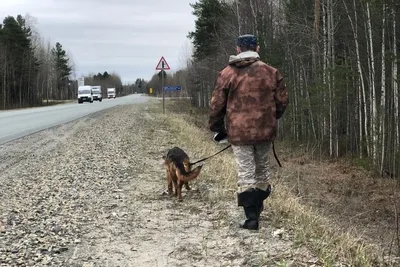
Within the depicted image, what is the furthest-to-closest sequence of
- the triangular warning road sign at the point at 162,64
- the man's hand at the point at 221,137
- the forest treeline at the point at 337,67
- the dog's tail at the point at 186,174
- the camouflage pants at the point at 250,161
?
1. the triangular warning road sign at the point at 162,64
2. the forest treeline at the point at 337,67
3. the dog's tail at the point at 186,174
4. the man's hand at the point at 221,137
5. the camouflage pants at the point at 250,161

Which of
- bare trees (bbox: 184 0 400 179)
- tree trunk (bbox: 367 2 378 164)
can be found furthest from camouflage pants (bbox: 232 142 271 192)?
tree trunk (bbox: 367 2 378 164)

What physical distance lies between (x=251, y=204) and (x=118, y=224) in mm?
1688

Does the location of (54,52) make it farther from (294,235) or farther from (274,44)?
(294,235)

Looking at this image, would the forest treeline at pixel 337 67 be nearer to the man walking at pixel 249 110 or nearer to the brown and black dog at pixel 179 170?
the brown and black dog at pixel 179 170

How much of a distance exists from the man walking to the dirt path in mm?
556

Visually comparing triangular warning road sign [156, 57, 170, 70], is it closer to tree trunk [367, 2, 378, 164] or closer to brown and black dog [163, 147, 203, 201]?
tree trunk [367, 2, 378, 164]

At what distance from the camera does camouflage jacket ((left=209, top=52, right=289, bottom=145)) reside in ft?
16.7

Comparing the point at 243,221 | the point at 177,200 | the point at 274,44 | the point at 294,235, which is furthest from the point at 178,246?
the point at 274,44

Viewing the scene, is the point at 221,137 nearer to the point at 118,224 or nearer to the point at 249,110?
the point at 249,110

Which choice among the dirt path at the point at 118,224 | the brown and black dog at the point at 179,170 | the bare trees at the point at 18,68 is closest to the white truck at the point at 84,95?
the bare trees at the point at 18,68

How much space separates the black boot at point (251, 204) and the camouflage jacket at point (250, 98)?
59cm

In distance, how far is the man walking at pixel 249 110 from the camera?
5.09 metres

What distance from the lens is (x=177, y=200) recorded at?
697 centimetres

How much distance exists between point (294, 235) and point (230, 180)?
3.11 meters
